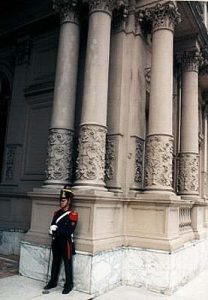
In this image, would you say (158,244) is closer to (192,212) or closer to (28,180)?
(192,212)

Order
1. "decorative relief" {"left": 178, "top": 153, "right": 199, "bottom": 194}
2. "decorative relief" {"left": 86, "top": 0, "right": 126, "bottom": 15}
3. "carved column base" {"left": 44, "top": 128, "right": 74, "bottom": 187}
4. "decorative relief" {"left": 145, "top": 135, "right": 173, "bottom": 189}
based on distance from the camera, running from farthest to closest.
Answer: "decorative relief" {"left": 178, "top": 153, "right": 199, "bottom": 194}
"decorative relief" {"left": 145, "top": 135, "right": 173, "bottom": 189}
"decorative relief" {"left": 86, "top": 0, "right": 126, "bottom": 15}
"carved column base" {"left": 44, "top": 128, "right": 74, "bottom": 187}

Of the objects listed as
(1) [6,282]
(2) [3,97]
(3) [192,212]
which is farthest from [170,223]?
(2) [3,97]

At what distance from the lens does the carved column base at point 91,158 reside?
787 centimetres

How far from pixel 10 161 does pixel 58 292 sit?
571 centimetres

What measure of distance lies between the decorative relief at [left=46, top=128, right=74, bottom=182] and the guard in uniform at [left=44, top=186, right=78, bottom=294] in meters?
1.26

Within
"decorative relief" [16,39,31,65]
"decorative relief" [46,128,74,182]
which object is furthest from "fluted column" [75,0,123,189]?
"decorative relief" [16,39,31,65]

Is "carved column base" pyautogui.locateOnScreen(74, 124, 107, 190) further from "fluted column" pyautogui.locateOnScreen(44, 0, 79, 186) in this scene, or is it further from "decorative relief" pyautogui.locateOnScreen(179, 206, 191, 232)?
"decorative relief" pyautogui.locateOnScreen(179, 206, 191, 232)

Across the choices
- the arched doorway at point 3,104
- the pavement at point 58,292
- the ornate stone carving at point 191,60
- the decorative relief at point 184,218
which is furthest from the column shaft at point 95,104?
the arched doorway at point 3,104

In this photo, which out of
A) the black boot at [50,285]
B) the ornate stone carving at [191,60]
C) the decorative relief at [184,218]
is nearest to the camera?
the black boot at [50,285]

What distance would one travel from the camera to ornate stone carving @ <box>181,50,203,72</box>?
39.5 feet

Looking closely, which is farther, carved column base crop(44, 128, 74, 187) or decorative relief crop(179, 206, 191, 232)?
decorative relief crop(179, 206, 191, 232)

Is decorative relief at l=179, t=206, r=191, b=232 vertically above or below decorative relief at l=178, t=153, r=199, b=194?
below

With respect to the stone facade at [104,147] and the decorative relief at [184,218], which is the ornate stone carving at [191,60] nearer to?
the stone facade at [104,147]

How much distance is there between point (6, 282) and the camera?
726 cm
